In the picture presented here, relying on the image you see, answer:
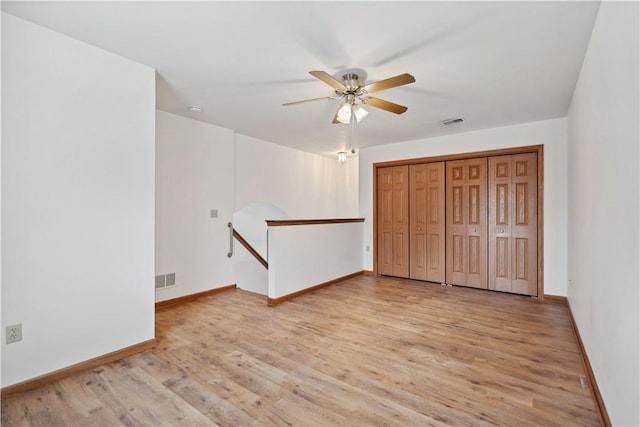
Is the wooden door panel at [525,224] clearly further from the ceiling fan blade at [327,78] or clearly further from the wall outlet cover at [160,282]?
the wall outlet cover at [160,282]

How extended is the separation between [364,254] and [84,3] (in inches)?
190

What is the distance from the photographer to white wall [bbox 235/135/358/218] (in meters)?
4.82

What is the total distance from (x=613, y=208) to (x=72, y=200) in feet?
10.9

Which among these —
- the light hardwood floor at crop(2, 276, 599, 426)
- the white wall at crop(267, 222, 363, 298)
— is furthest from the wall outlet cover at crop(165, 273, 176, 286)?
the white wall at crop(267, 222, 363, 298)

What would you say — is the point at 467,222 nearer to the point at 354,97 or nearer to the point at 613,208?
the point at 354,97

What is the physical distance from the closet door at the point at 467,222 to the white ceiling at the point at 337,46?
1.25 m

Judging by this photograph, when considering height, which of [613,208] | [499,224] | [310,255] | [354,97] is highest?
[354,97]

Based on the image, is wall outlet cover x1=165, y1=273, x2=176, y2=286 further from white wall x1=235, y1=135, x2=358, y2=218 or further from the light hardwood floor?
white wall x1=235, y1=135, x2=358, y2=218

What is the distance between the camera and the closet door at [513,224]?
13.6ft

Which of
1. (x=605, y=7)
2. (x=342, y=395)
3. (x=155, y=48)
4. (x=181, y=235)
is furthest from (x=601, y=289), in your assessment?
(x=181, y=235)

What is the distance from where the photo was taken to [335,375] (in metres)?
2.20

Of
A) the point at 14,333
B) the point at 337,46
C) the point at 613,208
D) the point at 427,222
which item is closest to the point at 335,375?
the point at 613,208

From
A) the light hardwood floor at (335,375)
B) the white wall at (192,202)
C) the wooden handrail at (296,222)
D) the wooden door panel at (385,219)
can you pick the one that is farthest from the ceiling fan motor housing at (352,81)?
the wooden door panel at (385,219)

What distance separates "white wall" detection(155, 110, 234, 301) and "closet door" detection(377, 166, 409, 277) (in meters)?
2.59
